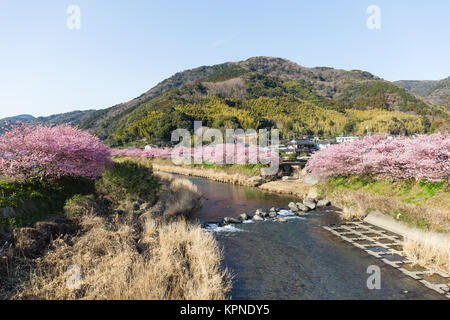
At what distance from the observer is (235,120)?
122 m

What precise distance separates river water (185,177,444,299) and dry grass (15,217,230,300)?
1824mm

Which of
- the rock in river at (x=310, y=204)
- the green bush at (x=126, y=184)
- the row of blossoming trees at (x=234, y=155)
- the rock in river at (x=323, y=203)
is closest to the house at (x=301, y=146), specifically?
the row of blossoming trees at (x=234, y=155)

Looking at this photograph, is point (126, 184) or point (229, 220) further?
point (229, 220)

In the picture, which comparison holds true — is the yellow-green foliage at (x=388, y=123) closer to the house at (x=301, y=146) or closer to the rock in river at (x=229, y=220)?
the house at (x=301, y=146)

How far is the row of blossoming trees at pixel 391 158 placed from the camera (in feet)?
63.9

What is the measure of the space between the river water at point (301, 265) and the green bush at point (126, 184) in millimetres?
5363

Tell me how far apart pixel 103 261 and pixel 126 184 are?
Answer: 10.8m

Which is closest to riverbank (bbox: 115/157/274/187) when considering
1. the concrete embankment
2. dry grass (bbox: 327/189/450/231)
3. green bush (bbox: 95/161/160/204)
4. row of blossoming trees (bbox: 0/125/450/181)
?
the concrete embankment

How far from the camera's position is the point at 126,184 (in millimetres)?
21109

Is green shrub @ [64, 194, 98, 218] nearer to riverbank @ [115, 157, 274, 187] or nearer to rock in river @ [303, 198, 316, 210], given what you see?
riverbank @ [115, 157, 274, 187]

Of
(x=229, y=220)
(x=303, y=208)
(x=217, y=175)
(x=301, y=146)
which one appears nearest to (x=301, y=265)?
(x=229, y=220)

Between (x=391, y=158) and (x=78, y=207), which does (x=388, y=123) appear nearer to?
(x=391, y=158)

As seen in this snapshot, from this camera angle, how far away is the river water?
11.1m
